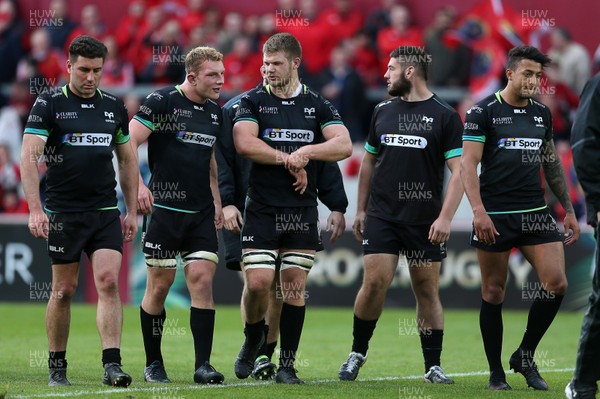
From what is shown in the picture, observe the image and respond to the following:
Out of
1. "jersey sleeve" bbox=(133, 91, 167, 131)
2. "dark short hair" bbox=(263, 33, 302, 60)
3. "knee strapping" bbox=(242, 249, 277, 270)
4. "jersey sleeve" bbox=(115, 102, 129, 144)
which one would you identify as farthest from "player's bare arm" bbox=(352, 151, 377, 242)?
"jersey sleeve" bbox=(115, 102, 129, 144)

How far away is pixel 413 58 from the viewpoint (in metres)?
9.87

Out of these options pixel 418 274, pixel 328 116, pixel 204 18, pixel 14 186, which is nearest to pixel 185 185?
pixel 328 116

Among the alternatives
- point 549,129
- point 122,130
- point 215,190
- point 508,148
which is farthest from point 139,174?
point 549,129

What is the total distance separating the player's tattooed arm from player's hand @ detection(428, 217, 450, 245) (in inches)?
39.9

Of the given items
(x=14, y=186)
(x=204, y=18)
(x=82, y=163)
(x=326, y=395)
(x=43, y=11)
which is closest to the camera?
(x=326, y=395)

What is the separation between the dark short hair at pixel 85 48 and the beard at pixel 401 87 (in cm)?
243

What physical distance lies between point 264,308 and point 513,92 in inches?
106

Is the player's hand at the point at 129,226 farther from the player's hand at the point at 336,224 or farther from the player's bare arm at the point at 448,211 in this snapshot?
the player's bare arm at the point at 448,211

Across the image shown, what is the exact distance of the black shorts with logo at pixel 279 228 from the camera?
946 centimetres

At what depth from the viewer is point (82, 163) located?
9281mm

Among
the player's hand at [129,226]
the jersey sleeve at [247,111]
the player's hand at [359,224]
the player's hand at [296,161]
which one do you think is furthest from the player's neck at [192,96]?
the player's hand at [359,224]

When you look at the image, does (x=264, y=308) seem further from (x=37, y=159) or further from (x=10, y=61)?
(x=10, y=61)

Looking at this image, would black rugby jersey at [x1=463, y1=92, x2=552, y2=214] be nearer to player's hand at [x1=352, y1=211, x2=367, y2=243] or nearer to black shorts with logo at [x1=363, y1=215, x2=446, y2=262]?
black shorts with logo at [x1=363, y1=215, x2=446, y2=262]

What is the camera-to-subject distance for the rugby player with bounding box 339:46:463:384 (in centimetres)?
982
